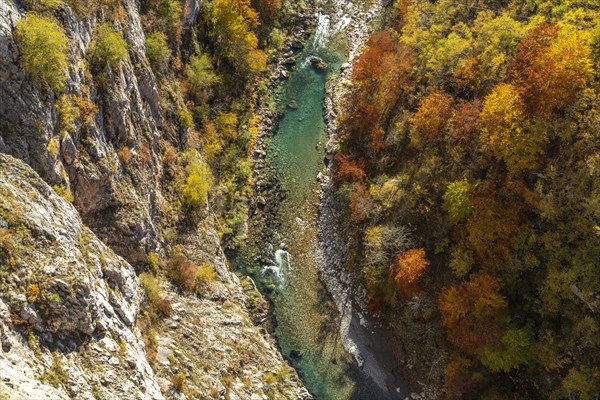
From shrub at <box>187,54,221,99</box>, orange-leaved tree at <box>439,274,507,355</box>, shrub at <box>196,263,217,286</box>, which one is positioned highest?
shrub at <box>187,54,221,99</box>

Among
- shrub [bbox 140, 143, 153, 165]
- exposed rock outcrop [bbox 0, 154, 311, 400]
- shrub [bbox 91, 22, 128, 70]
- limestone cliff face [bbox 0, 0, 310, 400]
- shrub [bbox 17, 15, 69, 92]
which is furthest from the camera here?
shrub [bbox 140, 143, 153, 165]

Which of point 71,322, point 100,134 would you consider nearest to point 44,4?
point 100,134

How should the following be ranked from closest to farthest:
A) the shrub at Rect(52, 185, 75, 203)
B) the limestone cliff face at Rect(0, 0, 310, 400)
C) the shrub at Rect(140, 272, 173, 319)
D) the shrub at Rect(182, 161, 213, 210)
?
the limestone cliff face at Rect(0, 0, 310, 400) < the shrub at Rect(52, 185, 75, 203) < the shrub at Rect(140, 272, 173, 319) < the shrub at Rect(182, 161, 213, 210)

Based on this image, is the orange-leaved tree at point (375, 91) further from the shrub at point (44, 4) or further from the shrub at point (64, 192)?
the shrub at point (44, 4)

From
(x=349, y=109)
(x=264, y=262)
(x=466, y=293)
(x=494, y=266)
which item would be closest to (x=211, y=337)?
(x=264, y=262)

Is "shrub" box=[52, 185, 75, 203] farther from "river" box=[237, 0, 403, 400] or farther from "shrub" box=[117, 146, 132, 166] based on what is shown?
"river" box=[237, 0, 403, 400]

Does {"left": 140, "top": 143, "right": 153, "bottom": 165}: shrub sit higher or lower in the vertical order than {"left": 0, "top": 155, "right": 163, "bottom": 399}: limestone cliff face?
higher

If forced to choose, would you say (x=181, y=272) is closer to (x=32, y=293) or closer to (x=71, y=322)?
(x=71, y=322)

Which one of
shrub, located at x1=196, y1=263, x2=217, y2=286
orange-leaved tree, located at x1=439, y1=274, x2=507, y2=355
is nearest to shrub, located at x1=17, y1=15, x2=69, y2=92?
shrub, located at x1=196, y1=263, x2=217, y2=286
